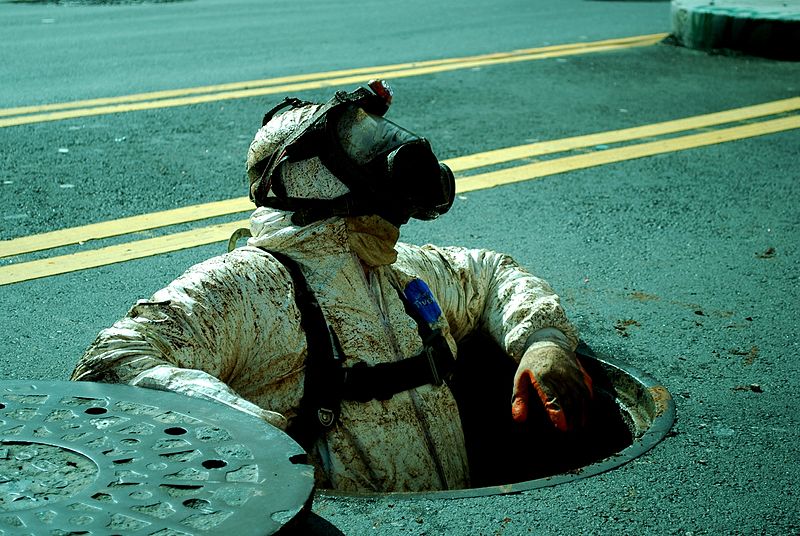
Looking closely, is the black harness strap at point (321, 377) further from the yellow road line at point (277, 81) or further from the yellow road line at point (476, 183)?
the yellow road line at point (277, 81)

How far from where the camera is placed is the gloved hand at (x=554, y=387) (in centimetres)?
305

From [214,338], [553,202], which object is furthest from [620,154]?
[214,338]

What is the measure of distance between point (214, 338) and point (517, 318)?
3.48 feet

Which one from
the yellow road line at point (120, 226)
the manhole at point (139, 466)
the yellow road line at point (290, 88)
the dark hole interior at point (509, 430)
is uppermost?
the manhole at point (139, 466)

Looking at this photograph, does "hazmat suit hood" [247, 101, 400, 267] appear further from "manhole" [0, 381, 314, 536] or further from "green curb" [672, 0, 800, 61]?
"green curb" [672, 0, 800, 61]

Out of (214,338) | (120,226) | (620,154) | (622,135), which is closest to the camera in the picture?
(214,338)

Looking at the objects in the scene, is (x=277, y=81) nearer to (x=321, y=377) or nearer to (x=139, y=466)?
(x=321, y=377)

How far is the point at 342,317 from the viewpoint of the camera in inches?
114

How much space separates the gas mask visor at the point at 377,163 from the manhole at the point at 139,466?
2.62 feet

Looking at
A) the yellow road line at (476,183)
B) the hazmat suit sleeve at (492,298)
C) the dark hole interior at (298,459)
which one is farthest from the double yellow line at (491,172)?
the dark hole interior at (298,459)

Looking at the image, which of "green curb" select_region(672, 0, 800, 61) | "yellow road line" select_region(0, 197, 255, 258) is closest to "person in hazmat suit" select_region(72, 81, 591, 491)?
"yellow road line" select_region(0, 197, 255, 258)

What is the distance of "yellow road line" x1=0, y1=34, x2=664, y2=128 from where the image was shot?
20.9 feet

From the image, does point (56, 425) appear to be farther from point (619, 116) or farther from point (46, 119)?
point (619, 116)

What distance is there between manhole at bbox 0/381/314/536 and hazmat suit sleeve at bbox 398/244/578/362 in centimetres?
121
